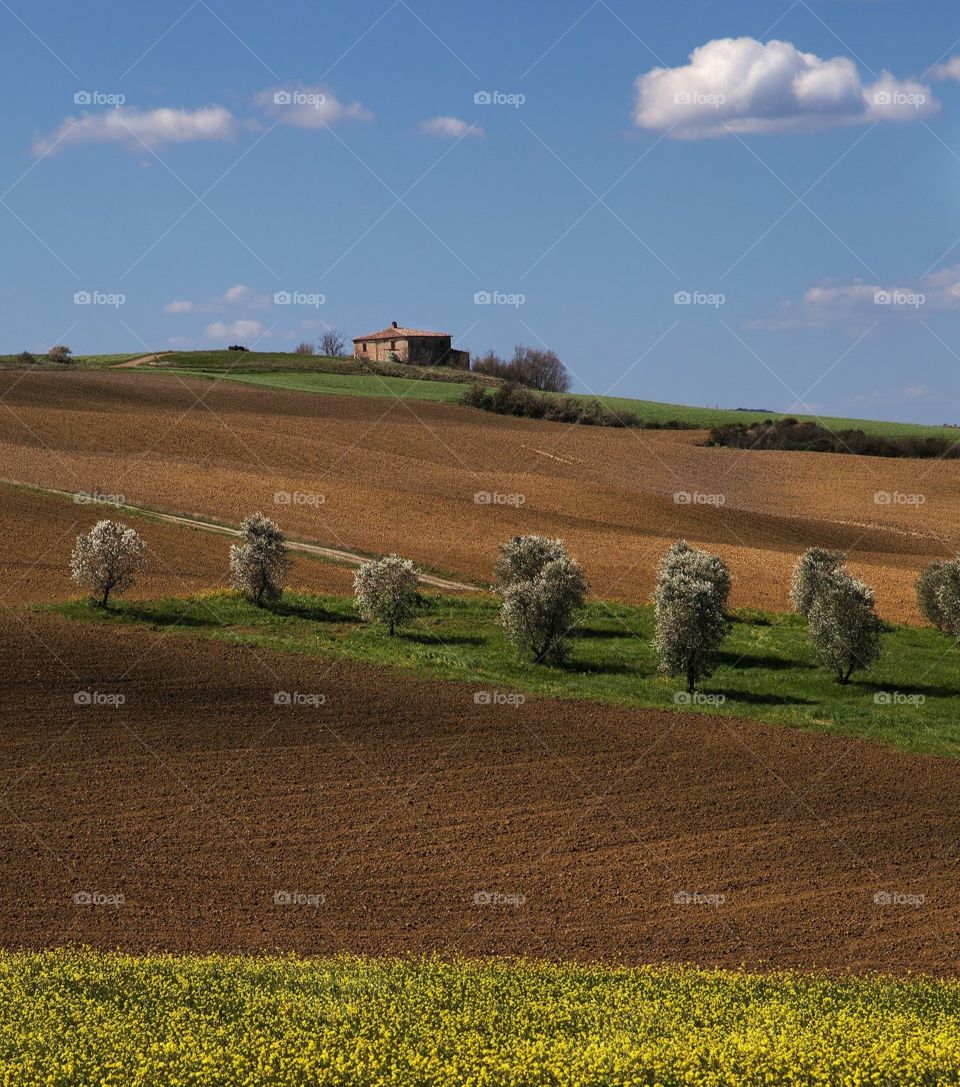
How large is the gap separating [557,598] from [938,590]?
59.4ft

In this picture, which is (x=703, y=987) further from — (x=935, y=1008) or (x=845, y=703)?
(x=845, y=703)

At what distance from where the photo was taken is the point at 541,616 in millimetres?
46188

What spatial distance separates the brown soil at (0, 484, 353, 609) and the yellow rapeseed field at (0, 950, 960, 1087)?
30.0 m

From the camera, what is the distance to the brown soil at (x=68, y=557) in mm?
49844

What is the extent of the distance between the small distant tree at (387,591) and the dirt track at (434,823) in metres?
5.99

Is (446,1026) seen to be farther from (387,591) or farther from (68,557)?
(68,557)

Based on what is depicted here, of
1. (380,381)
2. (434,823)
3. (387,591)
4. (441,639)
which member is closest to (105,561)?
(387,591)

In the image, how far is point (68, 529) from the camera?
2315 inches

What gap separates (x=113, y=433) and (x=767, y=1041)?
259 ft

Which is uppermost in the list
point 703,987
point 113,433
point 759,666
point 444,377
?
point 444,377

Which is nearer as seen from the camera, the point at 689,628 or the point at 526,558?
the point at 689,628

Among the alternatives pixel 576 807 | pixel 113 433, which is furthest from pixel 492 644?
pixel 113 433

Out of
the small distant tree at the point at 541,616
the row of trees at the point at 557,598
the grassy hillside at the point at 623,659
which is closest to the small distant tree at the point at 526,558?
the row of trees at the point at 557,598

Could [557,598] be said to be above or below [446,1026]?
above
